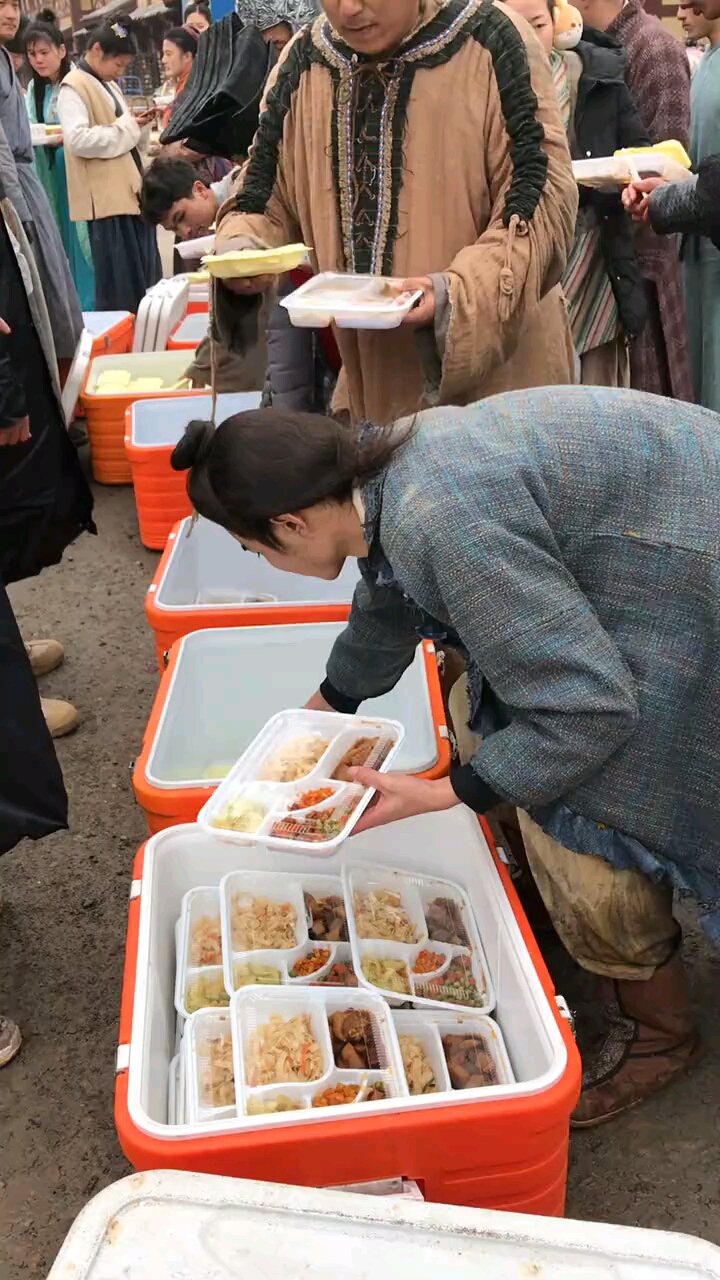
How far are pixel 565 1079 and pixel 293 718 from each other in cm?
81

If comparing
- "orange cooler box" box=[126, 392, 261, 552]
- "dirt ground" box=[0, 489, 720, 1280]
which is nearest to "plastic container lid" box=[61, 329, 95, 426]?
"orange cooler box" box=[126, 392, 261, 552]

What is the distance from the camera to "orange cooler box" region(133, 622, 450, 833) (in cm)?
205

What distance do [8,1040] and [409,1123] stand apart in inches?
38.5

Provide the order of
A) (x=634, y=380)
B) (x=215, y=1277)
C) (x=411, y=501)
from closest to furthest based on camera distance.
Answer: (x=215, y=1277) → (x=411, y=501) → (x=634, y=380)

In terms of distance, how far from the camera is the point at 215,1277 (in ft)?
2.82

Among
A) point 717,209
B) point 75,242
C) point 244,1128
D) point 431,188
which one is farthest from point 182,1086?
point 75,242

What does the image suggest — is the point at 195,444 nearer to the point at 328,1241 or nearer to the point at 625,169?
the point at 328,1241

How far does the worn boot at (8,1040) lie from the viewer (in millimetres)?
1819

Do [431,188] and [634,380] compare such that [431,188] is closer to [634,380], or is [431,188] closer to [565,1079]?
[634,380]

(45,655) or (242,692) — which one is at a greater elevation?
(242,692)

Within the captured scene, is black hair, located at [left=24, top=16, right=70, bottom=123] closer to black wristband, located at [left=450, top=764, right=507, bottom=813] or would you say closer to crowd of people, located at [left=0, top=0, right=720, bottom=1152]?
crowd of people, located at [left=0, top=0, right=720, bottom=1152]

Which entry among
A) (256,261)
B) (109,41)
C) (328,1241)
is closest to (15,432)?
(256,261)

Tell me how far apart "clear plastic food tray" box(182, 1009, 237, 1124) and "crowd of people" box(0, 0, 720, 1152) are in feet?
1.29

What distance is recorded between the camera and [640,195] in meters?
2.39
